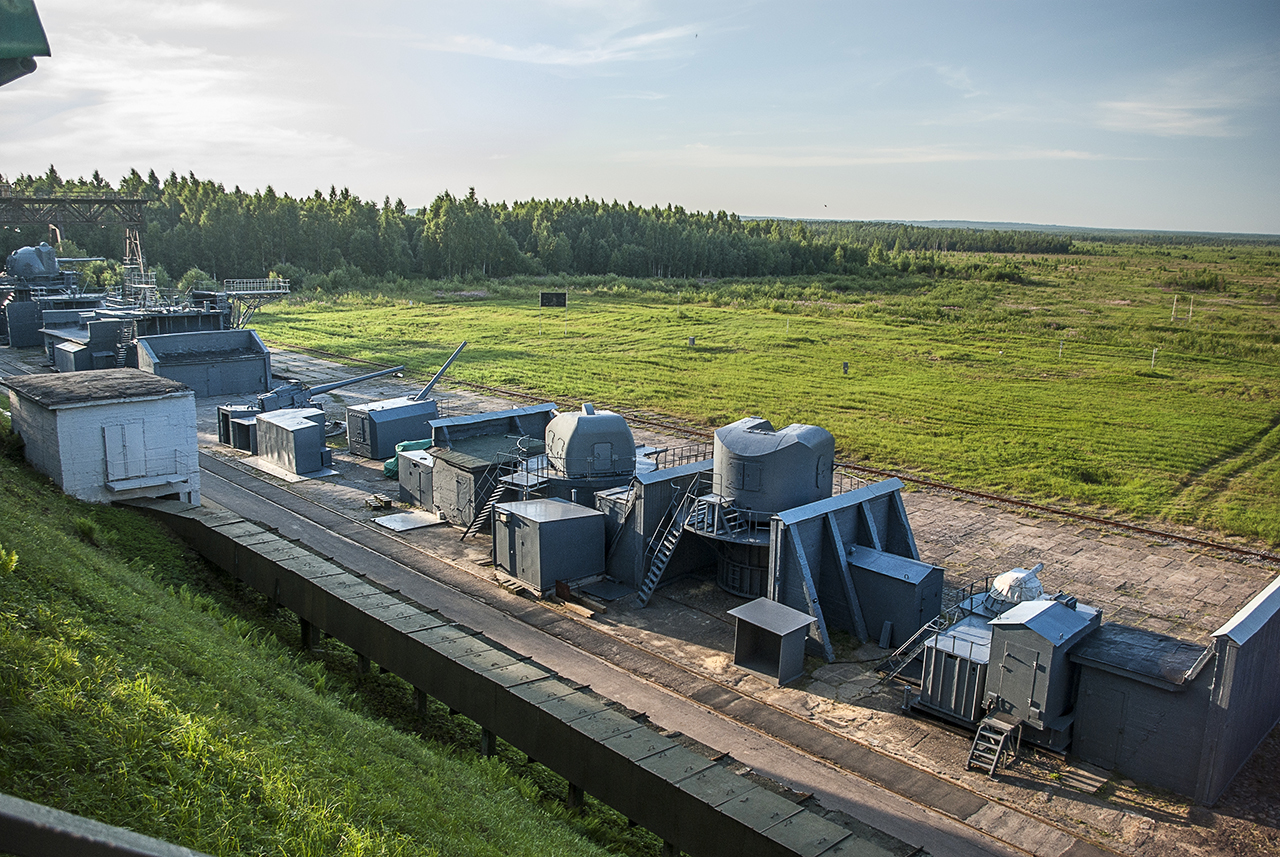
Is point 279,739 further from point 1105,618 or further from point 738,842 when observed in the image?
point 1105,618

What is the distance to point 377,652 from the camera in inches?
694

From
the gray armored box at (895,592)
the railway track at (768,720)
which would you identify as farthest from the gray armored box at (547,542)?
the gray armored box at (895,592)

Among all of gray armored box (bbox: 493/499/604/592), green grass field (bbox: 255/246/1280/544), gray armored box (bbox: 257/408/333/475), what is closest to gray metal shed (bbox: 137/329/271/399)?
green grass field (bbox: 255/246/1280/544)

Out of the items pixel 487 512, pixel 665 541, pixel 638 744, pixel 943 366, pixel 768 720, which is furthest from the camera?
pixel 943 366

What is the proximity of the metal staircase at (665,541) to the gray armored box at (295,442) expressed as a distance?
1904cm

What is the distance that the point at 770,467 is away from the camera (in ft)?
79.4

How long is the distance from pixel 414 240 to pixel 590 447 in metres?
128

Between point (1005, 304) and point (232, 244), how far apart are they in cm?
11210

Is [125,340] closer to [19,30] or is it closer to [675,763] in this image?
[675,763]

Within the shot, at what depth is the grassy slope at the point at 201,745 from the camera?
8.04 m

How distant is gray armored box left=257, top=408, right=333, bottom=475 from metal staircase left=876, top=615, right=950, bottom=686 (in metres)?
26.4

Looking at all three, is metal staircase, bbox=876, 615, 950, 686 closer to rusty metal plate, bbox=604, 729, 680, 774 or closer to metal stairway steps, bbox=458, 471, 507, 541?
rusty metal plate, bbox=604, 729, 680, 774

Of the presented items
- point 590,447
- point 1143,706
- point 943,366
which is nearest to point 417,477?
point 590,447

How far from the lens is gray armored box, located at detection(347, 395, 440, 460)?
4012 centimetres
